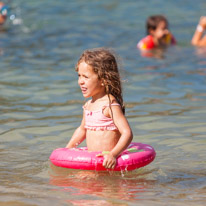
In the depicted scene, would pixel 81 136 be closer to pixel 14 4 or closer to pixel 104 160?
pixel 104 160

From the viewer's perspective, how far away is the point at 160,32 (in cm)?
1184

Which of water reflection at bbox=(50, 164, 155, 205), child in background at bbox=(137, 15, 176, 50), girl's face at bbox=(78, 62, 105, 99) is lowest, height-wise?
water reflection at bbox=(50, 164, 155, 205)

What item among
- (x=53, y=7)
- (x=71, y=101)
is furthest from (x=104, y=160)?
(x=53, y=7)

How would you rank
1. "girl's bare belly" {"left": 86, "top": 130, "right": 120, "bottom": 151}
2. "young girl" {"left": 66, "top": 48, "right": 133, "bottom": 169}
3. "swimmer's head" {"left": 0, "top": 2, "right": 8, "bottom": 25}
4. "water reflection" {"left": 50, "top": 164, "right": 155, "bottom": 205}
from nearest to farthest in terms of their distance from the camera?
"water reflection" {"left": 50, "top": 164, "right": 155, "bottom": 205}
"young girl" {"left": 66, "top": 48, "right": 133, "bottom": 169}
"girl's bare belly" {"left": 86, "top": 130, "right": 120, "bottom": 151}
"swimmer's head" {"left": 0, "top": 2, "right": 8, "bottom": 25}

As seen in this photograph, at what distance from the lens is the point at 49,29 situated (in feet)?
45.8

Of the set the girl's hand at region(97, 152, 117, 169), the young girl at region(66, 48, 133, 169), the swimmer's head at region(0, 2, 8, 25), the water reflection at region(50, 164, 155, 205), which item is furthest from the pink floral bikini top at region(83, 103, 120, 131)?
the swimmer's head at region(0, 2, 8, 25)

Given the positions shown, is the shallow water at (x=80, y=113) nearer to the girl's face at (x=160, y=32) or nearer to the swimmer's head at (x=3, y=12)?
the swimmer's head at (x=3, y=12)

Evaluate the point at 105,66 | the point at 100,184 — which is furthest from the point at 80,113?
the point at 100,184

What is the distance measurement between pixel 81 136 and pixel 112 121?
0.40 meters

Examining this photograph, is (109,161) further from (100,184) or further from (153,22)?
(153,22)

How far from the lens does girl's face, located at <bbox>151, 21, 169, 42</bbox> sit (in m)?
11.8

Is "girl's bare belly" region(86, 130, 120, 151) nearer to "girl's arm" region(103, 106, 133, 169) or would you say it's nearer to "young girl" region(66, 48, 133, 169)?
"young girl" region(66, 48, 133, 169)

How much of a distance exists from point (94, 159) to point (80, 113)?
2219 mm

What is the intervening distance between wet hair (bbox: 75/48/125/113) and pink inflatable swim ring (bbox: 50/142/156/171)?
1.44 feet
